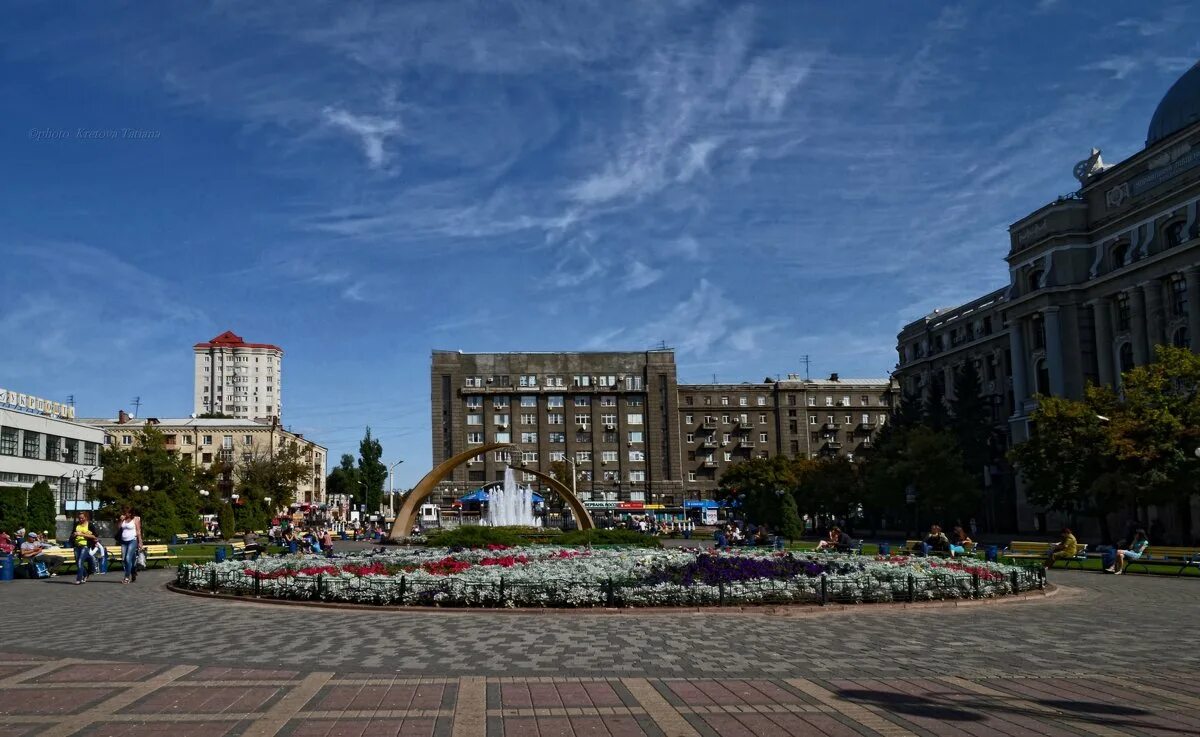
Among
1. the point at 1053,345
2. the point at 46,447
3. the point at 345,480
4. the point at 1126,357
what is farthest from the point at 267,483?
the point at 1126,357

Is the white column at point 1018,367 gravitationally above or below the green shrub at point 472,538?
above

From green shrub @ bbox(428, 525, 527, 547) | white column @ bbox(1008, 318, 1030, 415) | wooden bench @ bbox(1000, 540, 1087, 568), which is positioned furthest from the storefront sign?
white column @ bbox(1008, 318, 1030, 415)

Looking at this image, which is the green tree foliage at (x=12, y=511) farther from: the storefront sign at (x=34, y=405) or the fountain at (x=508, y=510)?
the fountain at (x=508, y=510)

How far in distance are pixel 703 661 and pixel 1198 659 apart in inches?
239

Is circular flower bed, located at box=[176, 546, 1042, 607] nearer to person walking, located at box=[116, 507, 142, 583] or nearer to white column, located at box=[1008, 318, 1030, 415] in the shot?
person walking, located at box=[116, 507, 142, 583]

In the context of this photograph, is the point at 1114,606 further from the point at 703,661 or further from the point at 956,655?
the point at 703,661

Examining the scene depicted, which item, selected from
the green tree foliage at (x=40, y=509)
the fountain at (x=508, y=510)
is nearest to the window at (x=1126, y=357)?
the fountain at (x=508, y=510)

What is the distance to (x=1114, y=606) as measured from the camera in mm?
18484

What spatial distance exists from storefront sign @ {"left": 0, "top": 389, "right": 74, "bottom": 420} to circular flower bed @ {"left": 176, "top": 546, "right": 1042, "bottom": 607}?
4621 cm

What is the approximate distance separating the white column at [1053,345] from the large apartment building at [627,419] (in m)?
47.9

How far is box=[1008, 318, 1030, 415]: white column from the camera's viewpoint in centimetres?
6212

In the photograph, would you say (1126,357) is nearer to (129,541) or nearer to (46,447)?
(129,541)

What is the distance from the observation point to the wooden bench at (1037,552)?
3112cm

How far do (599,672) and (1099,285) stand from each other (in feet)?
178
